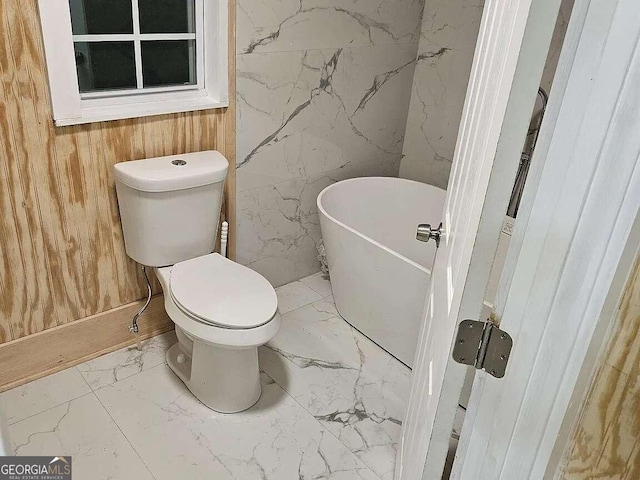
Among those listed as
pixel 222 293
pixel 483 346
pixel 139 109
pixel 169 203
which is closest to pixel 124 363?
pixel 222 293

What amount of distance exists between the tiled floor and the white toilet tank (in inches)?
20.4

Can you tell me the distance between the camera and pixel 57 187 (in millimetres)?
1924

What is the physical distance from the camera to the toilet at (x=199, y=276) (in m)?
1.86

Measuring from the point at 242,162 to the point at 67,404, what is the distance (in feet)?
3.92

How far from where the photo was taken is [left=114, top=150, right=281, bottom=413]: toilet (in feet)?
6.10

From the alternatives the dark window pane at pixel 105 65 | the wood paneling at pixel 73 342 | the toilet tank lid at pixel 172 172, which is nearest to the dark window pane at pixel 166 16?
the dark window pane at pixel 105 65

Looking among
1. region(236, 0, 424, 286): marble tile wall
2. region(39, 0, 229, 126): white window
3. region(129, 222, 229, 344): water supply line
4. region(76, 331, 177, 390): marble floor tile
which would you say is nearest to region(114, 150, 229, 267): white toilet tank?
region(129, 222, 229, 344): water supply line

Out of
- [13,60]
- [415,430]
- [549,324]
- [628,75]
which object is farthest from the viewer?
[13,60]

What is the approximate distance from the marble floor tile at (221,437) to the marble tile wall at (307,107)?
0.77m

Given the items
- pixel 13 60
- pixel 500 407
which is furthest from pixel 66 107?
pixel 500 407

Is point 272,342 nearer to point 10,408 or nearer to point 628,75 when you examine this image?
point 10,408

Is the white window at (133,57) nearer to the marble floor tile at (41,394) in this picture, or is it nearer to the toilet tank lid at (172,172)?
the toilet tank lid at (172,172)

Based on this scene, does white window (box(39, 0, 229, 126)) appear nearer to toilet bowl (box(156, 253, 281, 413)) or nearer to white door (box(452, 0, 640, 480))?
toilet bowl (box(156, 253, 281, 413))

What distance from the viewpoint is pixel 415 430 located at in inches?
51.6
